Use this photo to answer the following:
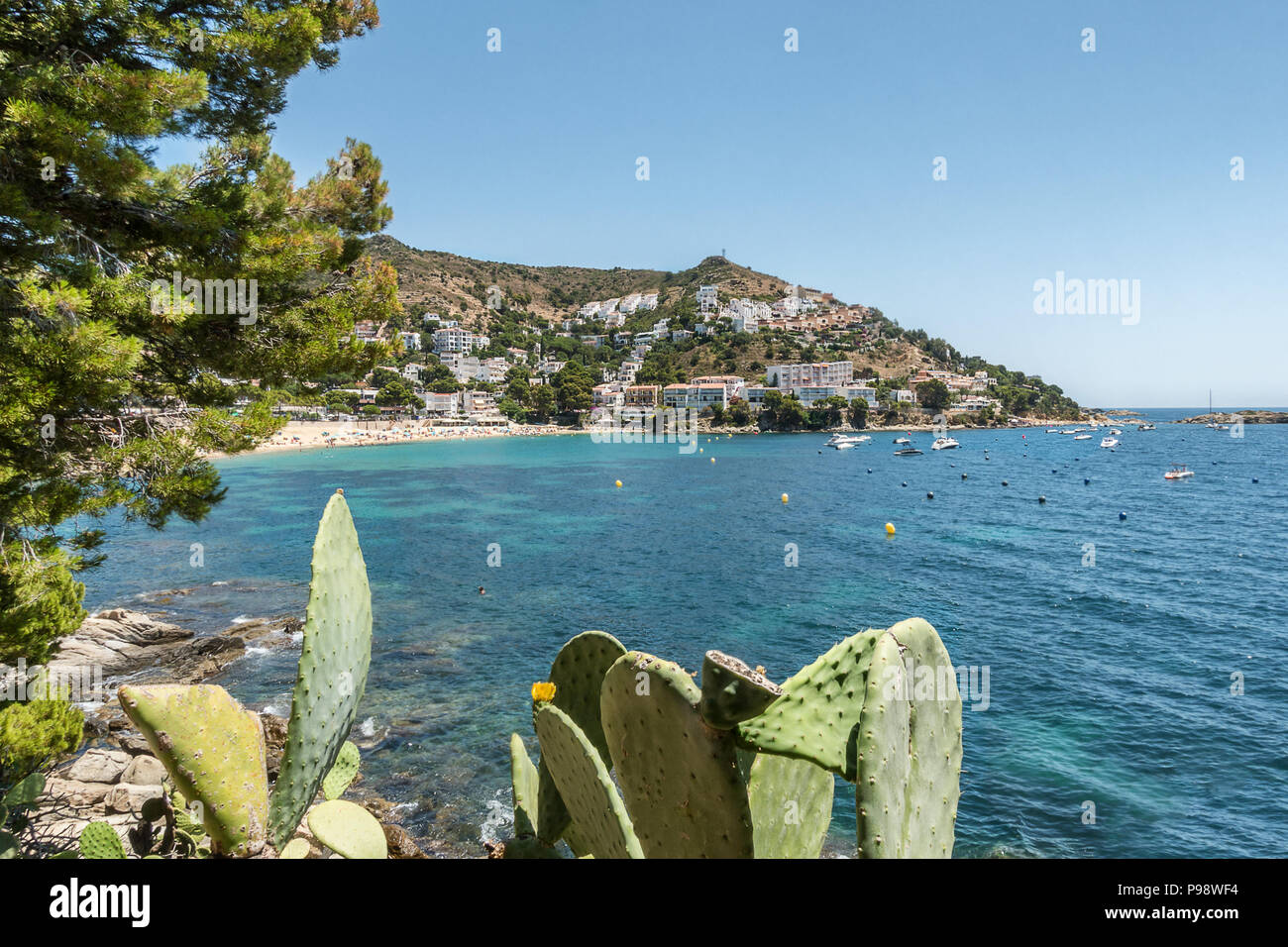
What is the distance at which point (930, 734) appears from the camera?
6.81ft

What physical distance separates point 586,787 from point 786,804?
35.1 inches

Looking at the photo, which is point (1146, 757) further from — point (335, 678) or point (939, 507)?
point (939, 507)

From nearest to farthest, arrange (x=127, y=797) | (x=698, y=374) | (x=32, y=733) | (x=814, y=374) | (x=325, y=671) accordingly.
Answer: (x=325, y=671)
(x=32, y=733)
(x=127, y=797)
(x=814, y=374)
(x=698, y=374)

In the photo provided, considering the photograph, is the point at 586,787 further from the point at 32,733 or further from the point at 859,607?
the point at 859,607

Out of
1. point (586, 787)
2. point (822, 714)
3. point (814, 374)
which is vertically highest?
point (814, 374)

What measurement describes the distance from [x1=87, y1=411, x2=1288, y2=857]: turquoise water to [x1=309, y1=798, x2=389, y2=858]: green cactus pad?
7.61m

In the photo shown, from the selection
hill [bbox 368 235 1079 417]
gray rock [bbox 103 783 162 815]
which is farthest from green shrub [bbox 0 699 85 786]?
hill [bbox 368 235 1079 417]

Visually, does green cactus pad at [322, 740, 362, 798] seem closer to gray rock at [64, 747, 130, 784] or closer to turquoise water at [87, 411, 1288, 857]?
turquoise water at [87, 411, 1288, 857]

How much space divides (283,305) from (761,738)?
7.10 metres

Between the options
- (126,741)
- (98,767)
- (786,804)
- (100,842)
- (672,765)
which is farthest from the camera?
(126,741)

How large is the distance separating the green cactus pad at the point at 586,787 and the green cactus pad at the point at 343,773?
4.52 ft

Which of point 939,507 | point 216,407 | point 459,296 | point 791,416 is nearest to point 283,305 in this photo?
point 216,407

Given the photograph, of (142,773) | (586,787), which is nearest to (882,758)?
(586,787)

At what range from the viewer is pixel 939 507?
1515 inches
